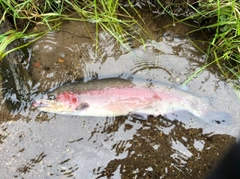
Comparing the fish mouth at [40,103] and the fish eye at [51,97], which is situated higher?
the fish eye at [51,97]

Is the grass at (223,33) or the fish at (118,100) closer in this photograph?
the fish at (118,100)

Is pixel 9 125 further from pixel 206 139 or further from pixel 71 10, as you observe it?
pixel 206 139

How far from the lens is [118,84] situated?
11.0 feet

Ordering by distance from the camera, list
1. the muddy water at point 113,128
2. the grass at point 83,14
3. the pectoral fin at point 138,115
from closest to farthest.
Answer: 1. the muddy water at point 113,128
2. the pectoral fin at point 138,115
3. the grass at point 83,14

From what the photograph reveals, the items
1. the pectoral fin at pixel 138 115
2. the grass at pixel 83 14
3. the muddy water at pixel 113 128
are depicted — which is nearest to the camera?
the muddy water at pixel 113 128

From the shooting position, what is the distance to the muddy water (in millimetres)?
3203

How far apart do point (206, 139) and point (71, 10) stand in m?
2.28

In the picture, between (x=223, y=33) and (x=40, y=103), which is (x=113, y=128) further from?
(x=223, y=33)

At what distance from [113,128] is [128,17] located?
145cm

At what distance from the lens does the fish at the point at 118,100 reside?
3266mm

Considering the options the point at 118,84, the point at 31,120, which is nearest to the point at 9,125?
the point at 31,120

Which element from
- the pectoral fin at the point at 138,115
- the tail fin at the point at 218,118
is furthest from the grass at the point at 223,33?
the pectoral fin at the point at 138,115

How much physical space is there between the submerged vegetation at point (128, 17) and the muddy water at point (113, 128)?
0.45ft

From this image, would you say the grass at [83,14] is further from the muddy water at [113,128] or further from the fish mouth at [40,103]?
the fish mouth at [40,103]
